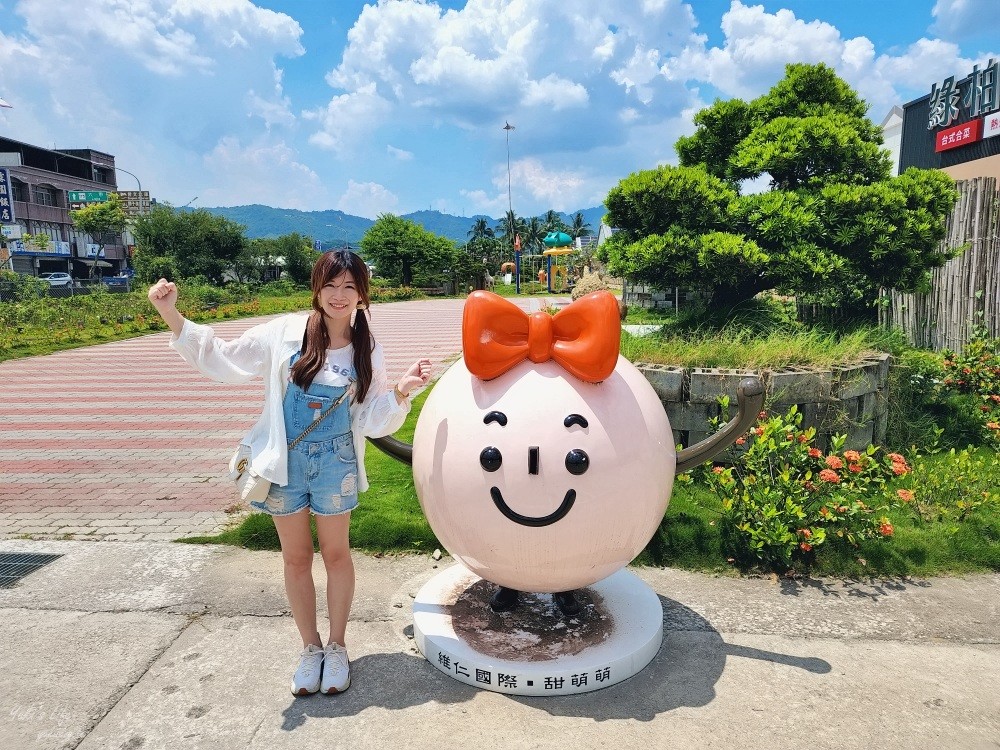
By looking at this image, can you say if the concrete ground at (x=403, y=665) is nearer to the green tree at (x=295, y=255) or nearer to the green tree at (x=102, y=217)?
the green tree at (x=295, y=255)

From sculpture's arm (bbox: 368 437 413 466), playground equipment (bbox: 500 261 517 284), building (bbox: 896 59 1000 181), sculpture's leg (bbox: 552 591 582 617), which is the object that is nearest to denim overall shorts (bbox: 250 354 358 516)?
sculpture's arm (bbox: 368 437 413 466)

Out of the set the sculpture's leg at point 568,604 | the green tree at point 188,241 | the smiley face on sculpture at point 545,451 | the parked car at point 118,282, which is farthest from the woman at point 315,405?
the parked car at point 118,282

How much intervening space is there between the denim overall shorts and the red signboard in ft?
57.6

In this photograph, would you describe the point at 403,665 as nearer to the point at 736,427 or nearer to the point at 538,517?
the point at 538,517

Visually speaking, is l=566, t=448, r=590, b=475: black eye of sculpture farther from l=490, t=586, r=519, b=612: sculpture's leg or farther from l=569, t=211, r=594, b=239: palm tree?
l=569, t=211, r=594, b=239: palm tree

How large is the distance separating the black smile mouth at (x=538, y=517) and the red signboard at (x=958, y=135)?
17176 millimetres

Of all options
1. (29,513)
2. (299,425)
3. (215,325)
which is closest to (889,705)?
(299,425)

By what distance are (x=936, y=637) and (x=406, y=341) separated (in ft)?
49.4

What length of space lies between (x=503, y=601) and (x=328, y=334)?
1.61m

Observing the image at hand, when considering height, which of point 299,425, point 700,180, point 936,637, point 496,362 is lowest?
point 936,637

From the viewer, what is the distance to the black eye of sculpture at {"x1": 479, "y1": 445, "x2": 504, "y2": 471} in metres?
2.76

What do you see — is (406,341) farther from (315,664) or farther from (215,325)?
(315,664)

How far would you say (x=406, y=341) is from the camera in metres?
17.6

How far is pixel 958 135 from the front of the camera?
631 inches
